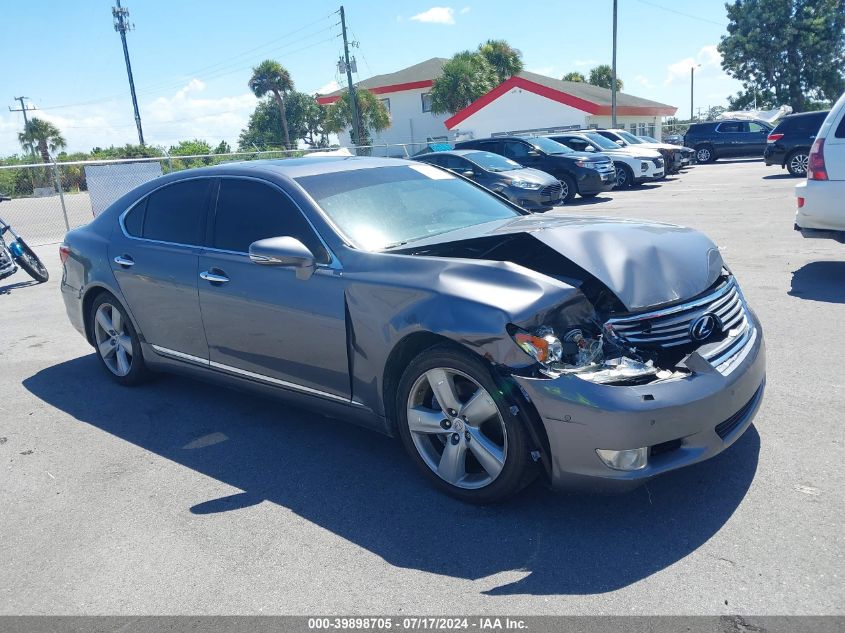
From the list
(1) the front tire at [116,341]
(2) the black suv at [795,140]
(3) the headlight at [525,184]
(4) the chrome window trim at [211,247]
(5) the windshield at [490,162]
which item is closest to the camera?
(4) the chrome window trim at [211,247]

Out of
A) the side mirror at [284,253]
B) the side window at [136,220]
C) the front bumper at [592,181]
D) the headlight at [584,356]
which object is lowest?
the front bumper at [592,181]

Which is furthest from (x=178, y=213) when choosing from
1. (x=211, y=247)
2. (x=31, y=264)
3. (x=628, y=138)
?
(x=628, y=138)

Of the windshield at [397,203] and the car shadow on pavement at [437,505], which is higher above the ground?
the windshield at [397,203]

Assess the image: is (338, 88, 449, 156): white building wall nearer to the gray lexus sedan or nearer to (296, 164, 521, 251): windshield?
(296, 164, 521, 251): windshield

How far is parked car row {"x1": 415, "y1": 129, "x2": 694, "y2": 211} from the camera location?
1549cm

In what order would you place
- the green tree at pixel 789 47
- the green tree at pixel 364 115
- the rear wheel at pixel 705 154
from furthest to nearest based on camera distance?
the green tree at pixel 789 47
the green tree at pixel 364 115
the rear wheel at pixel 705 154

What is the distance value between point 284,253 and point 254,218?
757mm

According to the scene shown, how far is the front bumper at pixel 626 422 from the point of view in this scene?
3031 mm

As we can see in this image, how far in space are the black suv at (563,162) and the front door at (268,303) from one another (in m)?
13.9

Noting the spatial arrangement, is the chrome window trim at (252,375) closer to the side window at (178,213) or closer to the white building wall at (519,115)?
the side window at (178,213)

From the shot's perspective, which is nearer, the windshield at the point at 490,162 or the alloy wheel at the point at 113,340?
the alloy wheel at the point at 113,340

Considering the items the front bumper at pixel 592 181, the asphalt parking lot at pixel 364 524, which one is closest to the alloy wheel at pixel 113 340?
the asphalt parking lot at pixel 364 524

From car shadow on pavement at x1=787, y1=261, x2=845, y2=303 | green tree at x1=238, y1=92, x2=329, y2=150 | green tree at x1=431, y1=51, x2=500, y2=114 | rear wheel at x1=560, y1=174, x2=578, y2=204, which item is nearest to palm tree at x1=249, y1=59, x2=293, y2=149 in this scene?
green tree at x1=238, y1=92, x2=329, y2=150

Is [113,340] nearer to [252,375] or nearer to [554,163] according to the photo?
[252,375]
